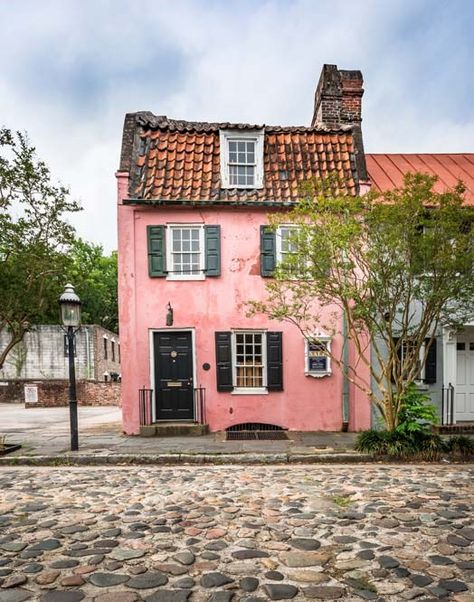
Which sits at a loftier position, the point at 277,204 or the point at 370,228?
the point at 277,204

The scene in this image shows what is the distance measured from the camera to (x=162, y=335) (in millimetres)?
11805

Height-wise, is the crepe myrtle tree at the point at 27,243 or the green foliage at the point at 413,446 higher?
the crepe myrtle tree at the point at 27,243

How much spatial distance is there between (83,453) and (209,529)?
5172 mm

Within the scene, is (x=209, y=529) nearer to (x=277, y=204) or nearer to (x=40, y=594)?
(x=40, y=594)

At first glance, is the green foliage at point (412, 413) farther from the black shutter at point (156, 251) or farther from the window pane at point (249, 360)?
the black shutter at point (156, 251)

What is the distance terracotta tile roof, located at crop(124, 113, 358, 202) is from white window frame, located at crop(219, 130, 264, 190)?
0.46 ft

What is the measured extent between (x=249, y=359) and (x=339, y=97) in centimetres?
853

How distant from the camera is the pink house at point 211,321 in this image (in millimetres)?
11609

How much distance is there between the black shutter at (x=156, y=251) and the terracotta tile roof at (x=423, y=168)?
6.60 m

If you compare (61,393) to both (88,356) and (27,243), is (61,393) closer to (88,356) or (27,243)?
(88,356)

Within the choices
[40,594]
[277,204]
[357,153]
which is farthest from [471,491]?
[357,153]

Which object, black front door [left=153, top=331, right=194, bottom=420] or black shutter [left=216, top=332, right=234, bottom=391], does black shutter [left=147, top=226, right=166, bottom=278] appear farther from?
black shutter [left=216, top=332, right=234, bottom=391]

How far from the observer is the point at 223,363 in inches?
458

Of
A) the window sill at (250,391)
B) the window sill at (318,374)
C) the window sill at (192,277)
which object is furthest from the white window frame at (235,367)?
the window sill at (192,277)
